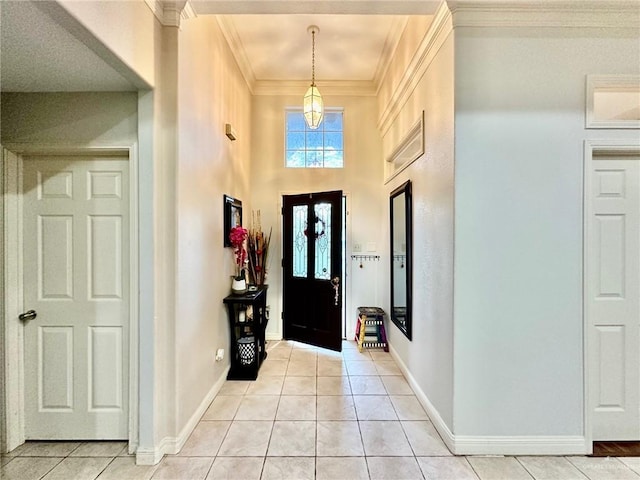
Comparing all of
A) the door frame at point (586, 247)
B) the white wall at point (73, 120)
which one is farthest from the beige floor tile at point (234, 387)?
the door frame at point (586, 247)

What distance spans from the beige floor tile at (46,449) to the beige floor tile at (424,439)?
7.95 ft

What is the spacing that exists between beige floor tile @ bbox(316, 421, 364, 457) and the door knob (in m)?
2.25

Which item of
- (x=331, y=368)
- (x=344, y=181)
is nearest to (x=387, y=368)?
(x=331, y=368)

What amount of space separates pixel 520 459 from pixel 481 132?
2.24 m

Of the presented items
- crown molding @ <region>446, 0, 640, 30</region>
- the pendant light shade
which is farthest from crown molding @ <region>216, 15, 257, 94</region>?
crown molding @ <region>446, 0, 640, 30</region>

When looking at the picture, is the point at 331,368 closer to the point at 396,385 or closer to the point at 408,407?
the point at 396,385

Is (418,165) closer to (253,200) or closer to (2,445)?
(253,200)

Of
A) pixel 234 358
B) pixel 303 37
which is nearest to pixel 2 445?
pixel 234 358

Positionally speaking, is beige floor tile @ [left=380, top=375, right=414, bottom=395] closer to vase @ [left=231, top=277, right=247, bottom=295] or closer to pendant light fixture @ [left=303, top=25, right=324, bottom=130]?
vase @ [left=231, top=277, right=247, bottom=295]

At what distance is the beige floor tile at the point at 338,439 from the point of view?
2096 mm

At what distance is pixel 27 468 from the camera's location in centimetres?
196

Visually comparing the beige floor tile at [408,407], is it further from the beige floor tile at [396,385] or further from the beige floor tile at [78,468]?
the beige floor tile at [78,468]

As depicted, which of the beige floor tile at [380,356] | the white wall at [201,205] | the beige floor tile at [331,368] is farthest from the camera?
the beige floor tile at [380,356]

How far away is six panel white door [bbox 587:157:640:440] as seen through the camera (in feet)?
6.96
